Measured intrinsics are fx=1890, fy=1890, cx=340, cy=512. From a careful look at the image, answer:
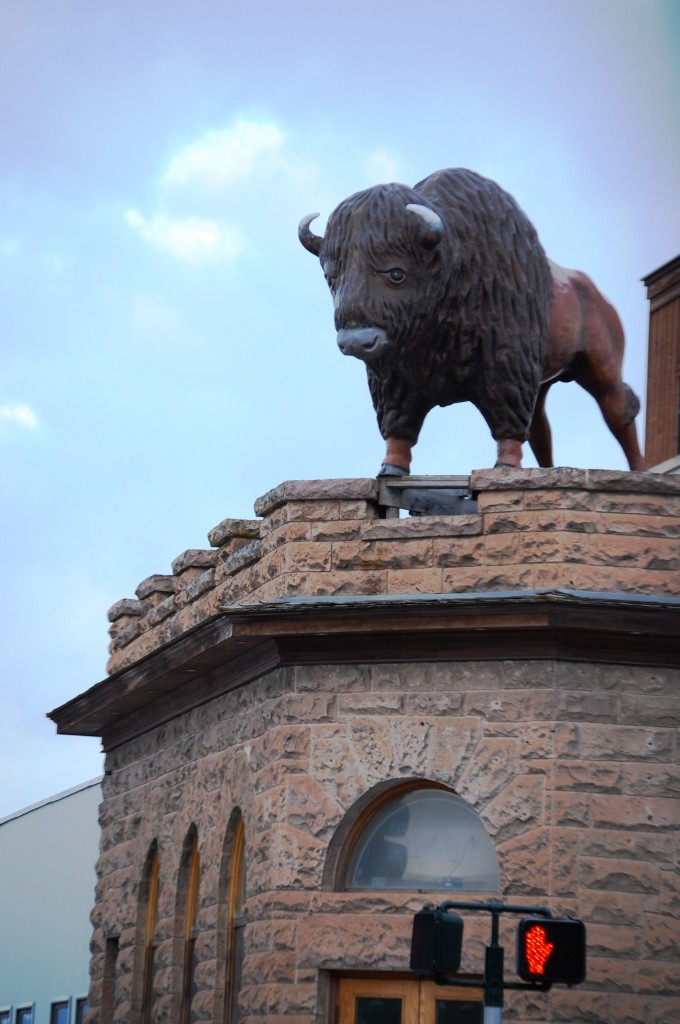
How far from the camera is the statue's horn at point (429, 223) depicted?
1393cm

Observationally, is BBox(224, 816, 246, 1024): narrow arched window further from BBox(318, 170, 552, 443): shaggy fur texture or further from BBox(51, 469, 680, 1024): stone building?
BBox(318, 170, 552, 443): shaggy fur texture

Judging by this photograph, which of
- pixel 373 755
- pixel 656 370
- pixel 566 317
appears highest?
pixel 656 370

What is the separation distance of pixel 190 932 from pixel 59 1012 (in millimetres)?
10079

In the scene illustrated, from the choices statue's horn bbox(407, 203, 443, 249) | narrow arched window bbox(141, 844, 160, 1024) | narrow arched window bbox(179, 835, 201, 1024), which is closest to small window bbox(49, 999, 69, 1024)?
narrow arched window bbox(141, 844, 160, 1024)

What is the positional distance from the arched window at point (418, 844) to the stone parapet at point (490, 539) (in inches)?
58.9

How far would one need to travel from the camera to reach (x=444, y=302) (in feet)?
46.9

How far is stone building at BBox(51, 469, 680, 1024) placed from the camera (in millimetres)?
12555

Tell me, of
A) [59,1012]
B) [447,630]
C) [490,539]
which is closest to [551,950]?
[447,630]

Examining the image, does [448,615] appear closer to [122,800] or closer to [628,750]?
[628,750]

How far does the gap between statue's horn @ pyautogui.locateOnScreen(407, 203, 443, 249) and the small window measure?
13908mm

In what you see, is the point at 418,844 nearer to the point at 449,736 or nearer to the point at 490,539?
the point at 449,736

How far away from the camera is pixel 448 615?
12844 millimetres

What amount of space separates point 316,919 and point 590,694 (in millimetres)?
2446

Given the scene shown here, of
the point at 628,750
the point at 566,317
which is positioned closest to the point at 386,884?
the point at 628,750
